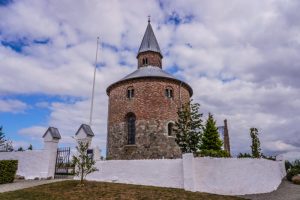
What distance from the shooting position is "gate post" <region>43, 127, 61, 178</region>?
59.4ft

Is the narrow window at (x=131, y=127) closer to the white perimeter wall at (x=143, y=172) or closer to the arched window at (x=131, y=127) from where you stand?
the arched window at (x=131, y=127)

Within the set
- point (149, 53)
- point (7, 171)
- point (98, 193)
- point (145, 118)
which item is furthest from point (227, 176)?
point (149, 53)

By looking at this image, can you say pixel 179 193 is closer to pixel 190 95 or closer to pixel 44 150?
pixel 44 150

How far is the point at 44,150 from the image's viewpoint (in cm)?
1839

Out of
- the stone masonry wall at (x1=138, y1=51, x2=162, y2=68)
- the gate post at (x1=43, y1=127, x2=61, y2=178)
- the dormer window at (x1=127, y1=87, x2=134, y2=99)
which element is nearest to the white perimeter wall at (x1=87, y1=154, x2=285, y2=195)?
the gate post at (x1=43, y1=127, x2=61, y2=178)

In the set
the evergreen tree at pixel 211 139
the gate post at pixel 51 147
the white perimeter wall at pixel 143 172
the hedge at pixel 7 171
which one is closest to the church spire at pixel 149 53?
the evergreen tree at pixel 211 139

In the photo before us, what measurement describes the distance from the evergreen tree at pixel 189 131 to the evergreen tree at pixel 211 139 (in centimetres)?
142

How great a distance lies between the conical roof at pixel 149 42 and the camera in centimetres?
3180

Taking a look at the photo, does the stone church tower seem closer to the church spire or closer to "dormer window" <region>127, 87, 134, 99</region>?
"dormer window" <region>127, 87, 134, 99</region>

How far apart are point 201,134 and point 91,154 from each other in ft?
27.4

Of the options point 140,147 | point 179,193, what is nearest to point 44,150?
point 140,147

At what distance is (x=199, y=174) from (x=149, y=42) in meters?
21.7

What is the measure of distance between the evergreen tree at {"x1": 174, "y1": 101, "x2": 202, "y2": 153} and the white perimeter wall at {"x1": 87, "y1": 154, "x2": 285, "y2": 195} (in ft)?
15.0

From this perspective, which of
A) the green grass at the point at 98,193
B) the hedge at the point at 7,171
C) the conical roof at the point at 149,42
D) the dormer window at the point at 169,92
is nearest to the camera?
the green grass at the point at 98,193
